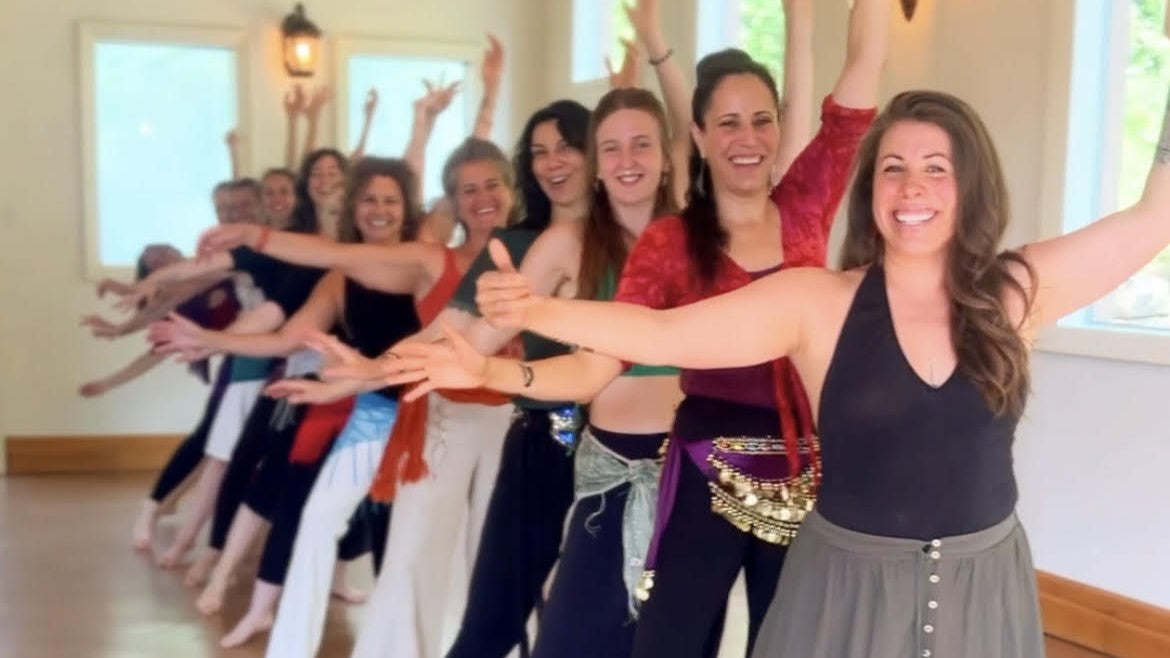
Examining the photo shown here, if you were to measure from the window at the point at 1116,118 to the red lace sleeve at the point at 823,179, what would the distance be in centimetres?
193

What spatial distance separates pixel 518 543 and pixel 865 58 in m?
1.22

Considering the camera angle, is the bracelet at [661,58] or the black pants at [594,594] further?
the bracelet at [661,58]

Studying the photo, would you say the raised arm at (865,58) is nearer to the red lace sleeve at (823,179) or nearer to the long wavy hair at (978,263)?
the red lace sleeve at (823,179)

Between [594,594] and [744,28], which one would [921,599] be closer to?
[594,594]

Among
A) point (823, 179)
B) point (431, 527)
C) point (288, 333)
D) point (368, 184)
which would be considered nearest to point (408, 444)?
point (431, 527)

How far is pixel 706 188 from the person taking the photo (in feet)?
7.52

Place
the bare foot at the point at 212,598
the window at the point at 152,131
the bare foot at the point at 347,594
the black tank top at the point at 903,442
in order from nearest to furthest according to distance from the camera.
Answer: the black tank top at the point at 903,442
the bare foot at the point at 212,598
the bare foot at the point at 347,594
the window at the point at 152,131

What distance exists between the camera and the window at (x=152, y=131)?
6781 mm

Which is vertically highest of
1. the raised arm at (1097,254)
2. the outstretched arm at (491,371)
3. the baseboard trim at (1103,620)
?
the raised arm at (1097,254)

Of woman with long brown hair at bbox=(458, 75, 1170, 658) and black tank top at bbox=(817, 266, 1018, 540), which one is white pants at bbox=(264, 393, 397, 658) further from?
black tank top at bbox=(817, 266, 1018, 540)

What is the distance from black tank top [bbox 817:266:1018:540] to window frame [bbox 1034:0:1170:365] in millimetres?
2432

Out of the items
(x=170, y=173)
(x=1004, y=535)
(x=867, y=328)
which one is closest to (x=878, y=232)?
(x=867, y=328)

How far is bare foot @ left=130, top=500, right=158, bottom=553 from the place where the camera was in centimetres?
520

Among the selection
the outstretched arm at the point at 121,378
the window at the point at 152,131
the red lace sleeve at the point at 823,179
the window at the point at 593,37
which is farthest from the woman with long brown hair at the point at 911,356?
the window at the point at 152,131
